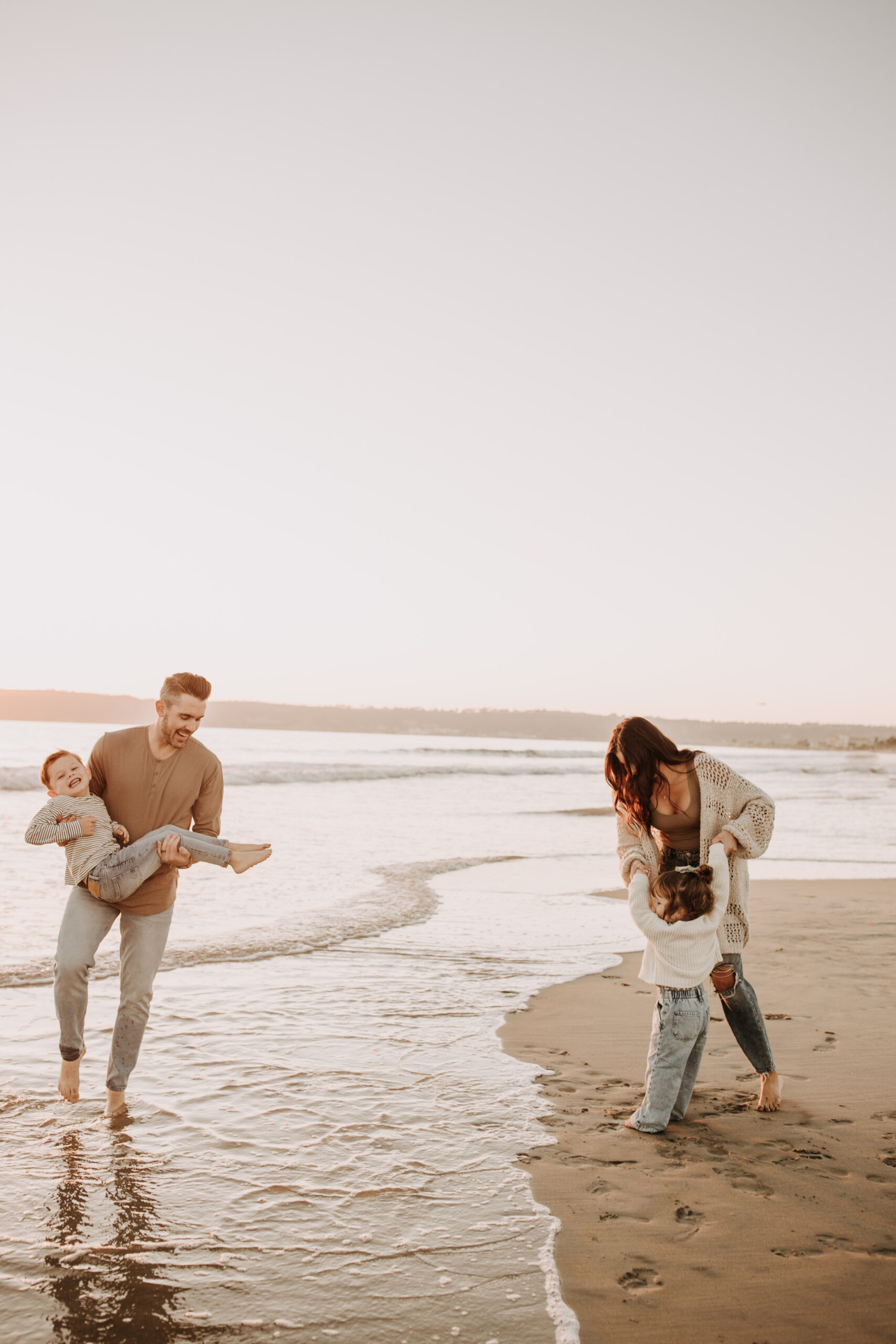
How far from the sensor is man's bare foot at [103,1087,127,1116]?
4246 millimetres

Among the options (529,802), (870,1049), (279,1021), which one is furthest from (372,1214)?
(529,802)

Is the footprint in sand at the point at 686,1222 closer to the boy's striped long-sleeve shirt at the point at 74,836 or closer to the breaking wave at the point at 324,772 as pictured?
the boy's striped long-sleeve shirt at the point at 74,836

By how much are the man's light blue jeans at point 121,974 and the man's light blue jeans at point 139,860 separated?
0.54 feet

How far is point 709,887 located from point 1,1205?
3.12m

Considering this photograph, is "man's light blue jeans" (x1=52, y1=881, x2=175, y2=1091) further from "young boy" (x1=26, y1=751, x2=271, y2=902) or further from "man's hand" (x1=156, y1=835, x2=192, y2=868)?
"man's hand" (x1=156, y1=835, x2=192, y2=868)

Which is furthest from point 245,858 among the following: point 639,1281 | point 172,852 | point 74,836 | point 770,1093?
point 770,1093

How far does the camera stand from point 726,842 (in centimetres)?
404

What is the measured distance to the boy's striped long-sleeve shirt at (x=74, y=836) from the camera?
4.11 meters

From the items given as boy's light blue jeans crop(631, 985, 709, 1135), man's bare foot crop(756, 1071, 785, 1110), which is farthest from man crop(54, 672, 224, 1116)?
man's bare foot crop(756, 1071, 785, 1110)

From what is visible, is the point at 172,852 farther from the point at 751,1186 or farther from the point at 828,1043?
the point at 828,1043

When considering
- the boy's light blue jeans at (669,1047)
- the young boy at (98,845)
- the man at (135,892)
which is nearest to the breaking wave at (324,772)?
the man at (135,892)

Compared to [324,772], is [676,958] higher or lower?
higher

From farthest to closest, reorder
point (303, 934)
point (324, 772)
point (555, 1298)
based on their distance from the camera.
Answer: point (324, 772)
point (303, 934)
point (555, 1298)

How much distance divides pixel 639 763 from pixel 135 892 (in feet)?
7.95
